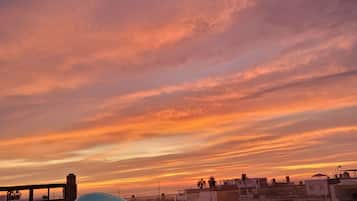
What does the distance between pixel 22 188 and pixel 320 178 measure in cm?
4997

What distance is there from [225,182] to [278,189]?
3267cm

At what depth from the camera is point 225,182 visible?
92.2m

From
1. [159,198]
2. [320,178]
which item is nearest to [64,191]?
[320,178]

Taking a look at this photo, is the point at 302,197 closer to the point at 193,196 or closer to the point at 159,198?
the point at 193,196

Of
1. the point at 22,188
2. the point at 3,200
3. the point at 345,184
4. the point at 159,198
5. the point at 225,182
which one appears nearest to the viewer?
the point at 22,188

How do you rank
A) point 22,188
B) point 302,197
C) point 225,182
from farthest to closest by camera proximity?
1. point 225,182
2. point 302,197
3. point 22,188

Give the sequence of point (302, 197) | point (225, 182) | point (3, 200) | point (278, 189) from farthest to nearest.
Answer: point (225, 182) → point (278, 189) → point (302, 197) → point (3, 200)

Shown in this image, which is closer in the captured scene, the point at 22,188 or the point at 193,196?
the point at 22,188

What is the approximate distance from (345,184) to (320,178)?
23.3ft

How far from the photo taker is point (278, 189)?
60312 mm

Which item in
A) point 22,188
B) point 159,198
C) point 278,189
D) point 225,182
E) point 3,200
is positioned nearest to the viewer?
point 22,188

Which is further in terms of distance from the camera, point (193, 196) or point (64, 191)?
point (193, 196)

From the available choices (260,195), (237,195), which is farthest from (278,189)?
(237,195)

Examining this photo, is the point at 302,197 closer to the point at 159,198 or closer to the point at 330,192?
the point at 330,192
